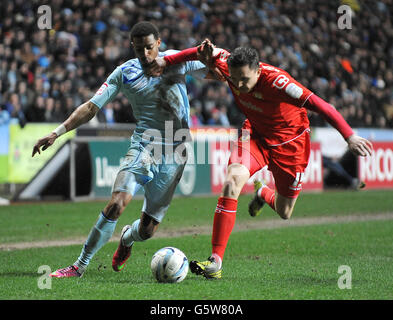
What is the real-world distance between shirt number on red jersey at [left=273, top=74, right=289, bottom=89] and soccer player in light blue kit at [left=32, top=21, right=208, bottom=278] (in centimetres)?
100

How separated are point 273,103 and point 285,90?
45 centimetres

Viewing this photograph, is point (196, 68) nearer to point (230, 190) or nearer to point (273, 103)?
→ point (273, 103)

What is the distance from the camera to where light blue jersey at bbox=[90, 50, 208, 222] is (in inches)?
264

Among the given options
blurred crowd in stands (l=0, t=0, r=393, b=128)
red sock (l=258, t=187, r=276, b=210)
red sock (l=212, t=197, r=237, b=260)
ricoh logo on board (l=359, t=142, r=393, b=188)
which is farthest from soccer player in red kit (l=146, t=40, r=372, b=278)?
ricoh logo on board (l=359, t=142, r=393, b=188)

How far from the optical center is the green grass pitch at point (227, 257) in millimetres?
5523

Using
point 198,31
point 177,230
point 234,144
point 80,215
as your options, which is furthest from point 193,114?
point 234,144

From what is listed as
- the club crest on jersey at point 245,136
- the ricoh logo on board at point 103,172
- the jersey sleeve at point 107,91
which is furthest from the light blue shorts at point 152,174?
the ricoh logo on board at point 103,172

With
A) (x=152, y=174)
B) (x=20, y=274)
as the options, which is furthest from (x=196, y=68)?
(x=20, y=274)

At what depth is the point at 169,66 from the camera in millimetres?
6758

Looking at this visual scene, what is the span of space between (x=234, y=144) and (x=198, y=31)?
16566 mm

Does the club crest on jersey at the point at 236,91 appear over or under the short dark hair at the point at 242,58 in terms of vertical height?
under

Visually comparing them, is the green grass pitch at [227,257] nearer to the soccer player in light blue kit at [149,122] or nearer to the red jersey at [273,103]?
the soccer player in light blue kit at [149,122]

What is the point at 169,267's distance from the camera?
6.03 metres

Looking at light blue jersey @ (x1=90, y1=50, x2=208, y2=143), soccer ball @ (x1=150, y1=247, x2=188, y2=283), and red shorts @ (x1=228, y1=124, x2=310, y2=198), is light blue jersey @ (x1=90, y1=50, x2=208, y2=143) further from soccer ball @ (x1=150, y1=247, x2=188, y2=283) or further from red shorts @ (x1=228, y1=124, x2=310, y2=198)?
soccer ball @ (x1=150, y1=247, x2=188, y2=283)
